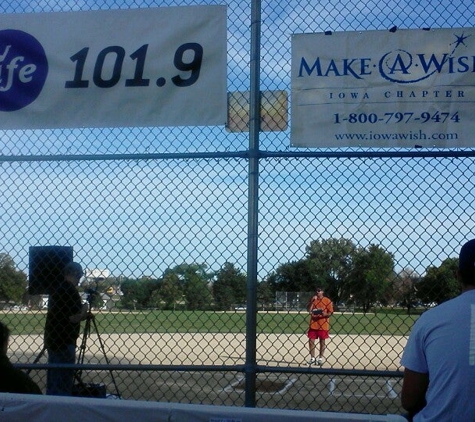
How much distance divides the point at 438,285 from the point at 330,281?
684 millimetres

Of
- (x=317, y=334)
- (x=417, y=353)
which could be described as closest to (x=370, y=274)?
(x=417, y=353)

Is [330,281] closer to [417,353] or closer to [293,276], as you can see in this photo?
[293,276]

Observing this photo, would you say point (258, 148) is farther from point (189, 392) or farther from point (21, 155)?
point (189, 392)

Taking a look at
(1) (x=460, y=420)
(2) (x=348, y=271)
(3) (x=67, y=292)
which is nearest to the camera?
(1) (x=460, y=420)

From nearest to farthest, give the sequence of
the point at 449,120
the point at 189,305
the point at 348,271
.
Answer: the point at 449,120
the point at 348,271
the point at 189,305

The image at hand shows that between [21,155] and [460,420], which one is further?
[21,155]

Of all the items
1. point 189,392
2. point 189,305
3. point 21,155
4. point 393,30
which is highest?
point 393,30

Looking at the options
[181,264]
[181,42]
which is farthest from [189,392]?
[181,42]

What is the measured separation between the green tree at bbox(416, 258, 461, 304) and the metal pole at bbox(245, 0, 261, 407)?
107 cm

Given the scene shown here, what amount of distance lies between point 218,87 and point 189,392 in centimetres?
641

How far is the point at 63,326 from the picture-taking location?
548 cm

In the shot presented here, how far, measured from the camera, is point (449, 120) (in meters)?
3.98

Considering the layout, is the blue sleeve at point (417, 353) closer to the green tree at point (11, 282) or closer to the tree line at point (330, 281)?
the tree line at point (330, 281)

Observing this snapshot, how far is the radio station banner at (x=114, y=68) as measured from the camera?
14.0 feet
